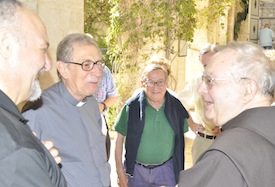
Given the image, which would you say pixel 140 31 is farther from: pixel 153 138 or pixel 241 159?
pixel 241 159

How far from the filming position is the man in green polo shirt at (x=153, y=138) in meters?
2.74

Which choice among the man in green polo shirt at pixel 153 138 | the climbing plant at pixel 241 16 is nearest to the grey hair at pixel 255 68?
the man in green polo shirt at pixel 153 138

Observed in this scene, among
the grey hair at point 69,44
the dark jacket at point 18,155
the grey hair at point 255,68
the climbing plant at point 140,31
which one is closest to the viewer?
the dark jacket at point 18,155

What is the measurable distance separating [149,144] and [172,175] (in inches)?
12.8

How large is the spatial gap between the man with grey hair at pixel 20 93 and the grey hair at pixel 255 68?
0.83m

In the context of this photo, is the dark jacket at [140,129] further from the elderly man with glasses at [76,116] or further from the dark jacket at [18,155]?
the dark jacket at [18,155]

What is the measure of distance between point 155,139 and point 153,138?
2 cm

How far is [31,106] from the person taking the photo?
71.6 inches

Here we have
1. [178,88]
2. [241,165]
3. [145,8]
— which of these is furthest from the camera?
[178,88]

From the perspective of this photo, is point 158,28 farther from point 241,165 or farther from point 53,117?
point 241,165

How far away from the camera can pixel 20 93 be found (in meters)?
1.16

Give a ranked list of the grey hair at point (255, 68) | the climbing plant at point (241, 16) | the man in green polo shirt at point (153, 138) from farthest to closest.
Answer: the climbing plant at point (241, 16) → the man in green polo shirt at point (153, 138) → the grey hair at point (255, 68)

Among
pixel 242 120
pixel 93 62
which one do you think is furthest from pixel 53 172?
pixel 93 62

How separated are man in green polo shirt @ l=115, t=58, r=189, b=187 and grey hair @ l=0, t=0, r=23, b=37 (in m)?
1.75
